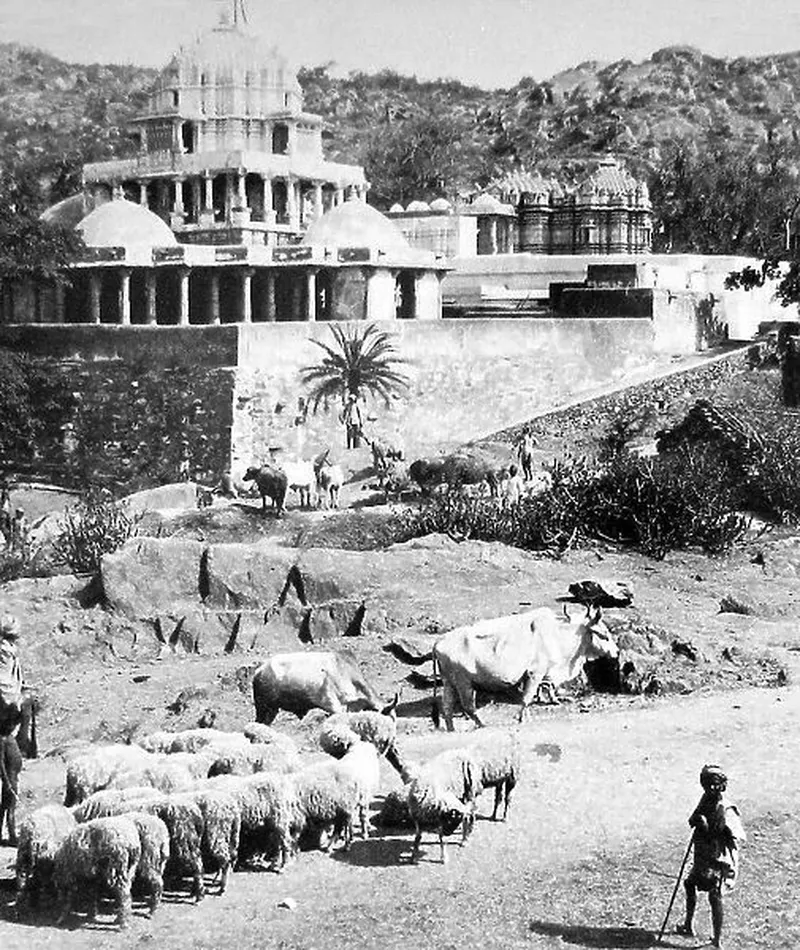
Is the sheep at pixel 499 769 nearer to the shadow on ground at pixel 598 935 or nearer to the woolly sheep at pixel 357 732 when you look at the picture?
the woolly sheep at pixel 357 732

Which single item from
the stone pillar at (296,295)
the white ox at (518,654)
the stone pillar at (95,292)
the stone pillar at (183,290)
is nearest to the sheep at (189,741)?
the white ox at (518,654)

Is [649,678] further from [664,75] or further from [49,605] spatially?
[664,75]

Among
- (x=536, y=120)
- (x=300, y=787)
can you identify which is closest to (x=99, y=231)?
(x=300, y=787)

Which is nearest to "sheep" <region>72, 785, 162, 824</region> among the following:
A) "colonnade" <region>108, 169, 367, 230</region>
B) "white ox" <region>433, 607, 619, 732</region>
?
"white ox" <region>433, 607, 619, 732</region>

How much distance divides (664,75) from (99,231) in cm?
7522

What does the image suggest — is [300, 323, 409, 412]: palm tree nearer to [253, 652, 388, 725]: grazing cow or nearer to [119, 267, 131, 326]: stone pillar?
[119, 267, 131, 326]: stone pillar

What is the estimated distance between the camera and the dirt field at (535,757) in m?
10.1

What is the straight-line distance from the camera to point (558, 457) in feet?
102

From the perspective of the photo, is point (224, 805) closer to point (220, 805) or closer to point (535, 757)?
point (220, 805)

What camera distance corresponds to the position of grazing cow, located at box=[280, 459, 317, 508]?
26.2 metres

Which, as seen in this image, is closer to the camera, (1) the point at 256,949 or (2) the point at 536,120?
(1) the point at 256,949

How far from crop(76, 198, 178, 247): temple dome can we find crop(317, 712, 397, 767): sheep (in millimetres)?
28021

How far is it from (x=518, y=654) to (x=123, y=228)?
1064 inches

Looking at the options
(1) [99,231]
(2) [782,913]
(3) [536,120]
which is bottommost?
(2) [782,913]
